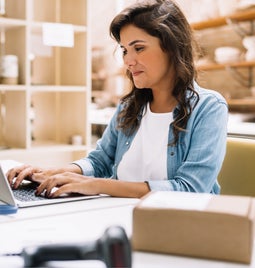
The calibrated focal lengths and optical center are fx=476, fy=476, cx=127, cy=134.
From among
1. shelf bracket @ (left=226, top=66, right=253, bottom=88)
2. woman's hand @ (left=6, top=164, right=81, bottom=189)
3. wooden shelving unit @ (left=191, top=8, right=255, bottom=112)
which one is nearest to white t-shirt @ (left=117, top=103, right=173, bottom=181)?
woman's hand @ (left=6, top=164, right=81, bottom=189)

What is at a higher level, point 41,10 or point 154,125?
point 41,10

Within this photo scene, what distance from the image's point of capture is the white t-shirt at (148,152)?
1.51 m

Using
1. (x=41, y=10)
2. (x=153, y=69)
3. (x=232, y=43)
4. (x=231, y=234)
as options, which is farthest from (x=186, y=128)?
(x=232, y=43)

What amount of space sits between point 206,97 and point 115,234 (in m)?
0.90

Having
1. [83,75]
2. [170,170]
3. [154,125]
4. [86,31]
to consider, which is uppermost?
[86,31]

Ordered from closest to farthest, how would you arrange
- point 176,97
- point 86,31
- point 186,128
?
point 186,128 < point 176,97 < point 86,31

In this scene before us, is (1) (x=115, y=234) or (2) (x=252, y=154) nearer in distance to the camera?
(1) (x=115, y=234)

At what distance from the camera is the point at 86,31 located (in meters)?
2.63

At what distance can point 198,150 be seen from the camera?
55.6 inches

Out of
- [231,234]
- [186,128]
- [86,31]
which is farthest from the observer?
[86,31]

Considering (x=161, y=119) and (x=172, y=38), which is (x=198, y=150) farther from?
(x=172, y=38)

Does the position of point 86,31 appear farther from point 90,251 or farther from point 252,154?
point 90,251

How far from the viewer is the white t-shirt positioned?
1.51 meters

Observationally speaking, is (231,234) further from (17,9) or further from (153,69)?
(17,9)
